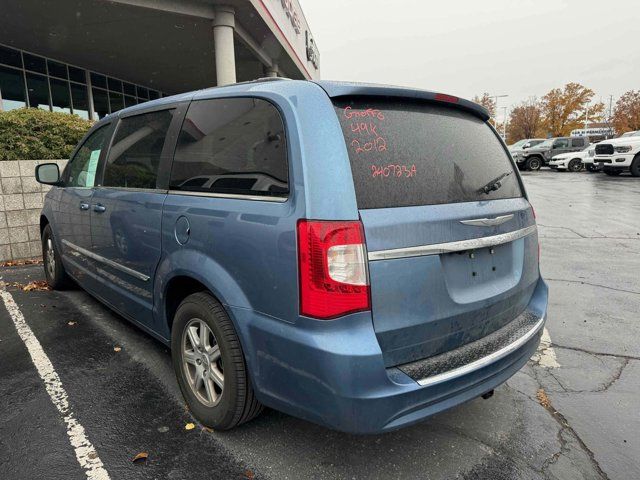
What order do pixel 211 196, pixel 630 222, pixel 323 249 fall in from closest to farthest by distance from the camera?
pixel 323 249
pixel 211 196
pixel 630 222

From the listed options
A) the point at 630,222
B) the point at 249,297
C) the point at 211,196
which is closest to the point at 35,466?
the point at 249,297

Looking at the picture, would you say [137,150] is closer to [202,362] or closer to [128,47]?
[202,362]

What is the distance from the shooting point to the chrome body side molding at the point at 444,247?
1885mm

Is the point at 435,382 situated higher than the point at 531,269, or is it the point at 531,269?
the point at 531,269

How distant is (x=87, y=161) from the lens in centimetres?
404

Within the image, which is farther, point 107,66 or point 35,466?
point 107,66

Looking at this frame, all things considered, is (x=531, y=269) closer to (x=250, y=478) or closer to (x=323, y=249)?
(x=323, y=249)

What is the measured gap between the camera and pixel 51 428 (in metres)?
2.51

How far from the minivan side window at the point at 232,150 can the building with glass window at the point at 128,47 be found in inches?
390

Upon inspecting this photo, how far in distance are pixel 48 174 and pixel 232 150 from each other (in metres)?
3.21

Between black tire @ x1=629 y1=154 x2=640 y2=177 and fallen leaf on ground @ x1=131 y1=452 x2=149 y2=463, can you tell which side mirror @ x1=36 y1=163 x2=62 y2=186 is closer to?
fallen leaf on ground @ x1=131 y1=452 x2=149 y2=463

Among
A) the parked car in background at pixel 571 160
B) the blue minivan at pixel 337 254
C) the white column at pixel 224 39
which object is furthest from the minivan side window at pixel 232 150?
the parked car in background at pixel 571 160

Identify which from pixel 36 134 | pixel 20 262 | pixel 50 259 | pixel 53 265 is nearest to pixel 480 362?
pixel 53 265

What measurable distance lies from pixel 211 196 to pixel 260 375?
3.12ft
